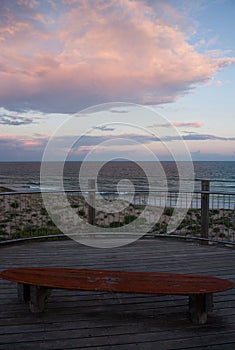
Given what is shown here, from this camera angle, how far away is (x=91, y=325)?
8.74 ft

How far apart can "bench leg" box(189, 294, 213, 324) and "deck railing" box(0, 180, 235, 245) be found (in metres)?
2.50

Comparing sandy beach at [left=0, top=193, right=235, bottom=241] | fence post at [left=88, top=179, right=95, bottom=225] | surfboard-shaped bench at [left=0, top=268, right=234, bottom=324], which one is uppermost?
fence post at [left=88, top=179, right=95, bottom=225]

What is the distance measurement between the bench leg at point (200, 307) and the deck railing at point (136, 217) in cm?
250

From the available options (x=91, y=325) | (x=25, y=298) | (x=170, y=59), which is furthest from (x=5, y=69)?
(x=91, y=325)

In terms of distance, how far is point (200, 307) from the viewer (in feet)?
8.87

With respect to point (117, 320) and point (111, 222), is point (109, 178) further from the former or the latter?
point (117, 320)

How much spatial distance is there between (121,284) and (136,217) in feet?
35.1

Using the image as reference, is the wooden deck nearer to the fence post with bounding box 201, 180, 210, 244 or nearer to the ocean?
the fence post with bounding box 201, 180, 210, 244

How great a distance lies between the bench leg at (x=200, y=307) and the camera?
2.71m

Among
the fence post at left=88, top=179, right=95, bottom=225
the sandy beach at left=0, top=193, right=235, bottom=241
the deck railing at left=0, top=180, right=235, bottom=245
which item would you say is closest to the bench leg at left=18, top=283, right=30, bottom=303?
the deck railing at left=0, top=180, right=235, bottom=245

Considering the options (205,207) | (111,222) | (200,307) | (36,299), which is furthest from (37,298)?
(111,222)

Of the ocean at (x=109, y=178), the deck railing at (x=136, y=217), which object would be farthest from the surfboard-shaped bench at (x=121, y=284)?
the ocean at (x=109, y=178)

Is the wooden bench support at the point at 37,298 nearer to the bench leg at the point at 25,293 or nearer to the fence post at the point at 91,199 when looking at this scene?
the bench leg at the point at 25,293

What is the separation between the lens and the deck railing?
5.50 metres
